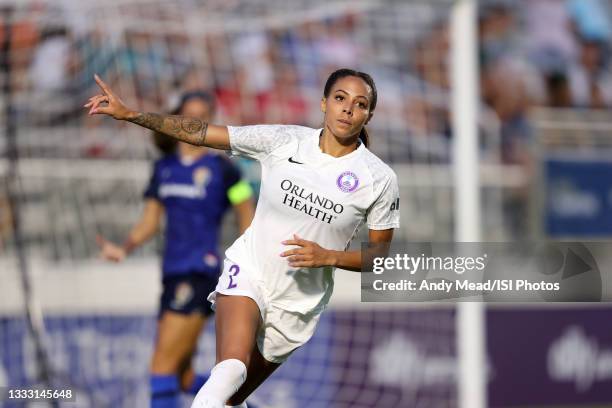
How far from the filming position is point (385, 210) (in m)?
5.19

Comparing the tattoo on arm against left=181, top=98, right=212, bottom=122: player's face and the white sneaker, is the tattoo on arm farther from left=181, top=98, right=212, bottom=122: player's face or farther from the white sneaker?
left=181, top=98, right=212, bottom=122: player's face

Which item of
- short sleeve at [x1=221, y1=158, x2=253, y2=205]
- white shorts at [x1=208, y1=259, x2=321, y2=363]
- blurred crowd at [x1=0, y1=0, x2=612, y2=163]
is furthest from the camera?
blurred crowd at [x1=0, y1=0, x2=612, y2=163]

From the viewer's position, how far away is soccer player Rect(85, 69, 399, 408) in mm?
5043

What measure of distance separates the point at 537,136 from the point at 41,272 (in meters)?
4.89

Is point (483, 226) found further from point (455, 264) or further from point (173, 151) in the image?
point (455, 264)

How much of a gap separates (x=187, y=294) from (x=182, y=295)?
3cm

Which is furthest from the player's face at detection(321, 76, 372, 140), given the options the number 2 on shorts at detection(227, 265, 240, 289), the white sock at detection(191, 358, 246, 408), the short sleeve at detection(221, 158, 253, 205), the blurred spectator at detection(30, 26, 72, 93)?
the blurred spectator at detection(30, 26, 72, 93)

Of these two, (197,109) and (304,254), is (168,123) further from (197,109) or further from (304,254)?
(197,109)

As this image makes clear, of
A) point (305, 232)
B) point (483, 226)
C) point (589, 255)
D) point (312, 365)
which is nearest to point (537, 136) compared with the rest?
point (483, 226)

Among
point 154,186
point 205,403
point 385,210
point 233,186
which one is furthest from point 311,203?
point 154,186

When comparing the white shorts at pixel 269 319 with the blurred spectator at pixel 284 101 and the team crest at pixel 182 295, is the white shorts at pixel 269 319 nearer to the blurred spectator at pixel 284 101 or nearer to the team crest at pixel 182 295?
the team crest at pixel 182 295

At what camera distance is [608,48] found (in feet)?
45.1

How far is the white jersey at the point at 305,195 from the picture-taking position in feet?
17.0

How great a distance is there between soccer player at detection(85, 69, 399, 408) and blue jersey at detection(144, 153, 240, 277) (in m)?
2.21
